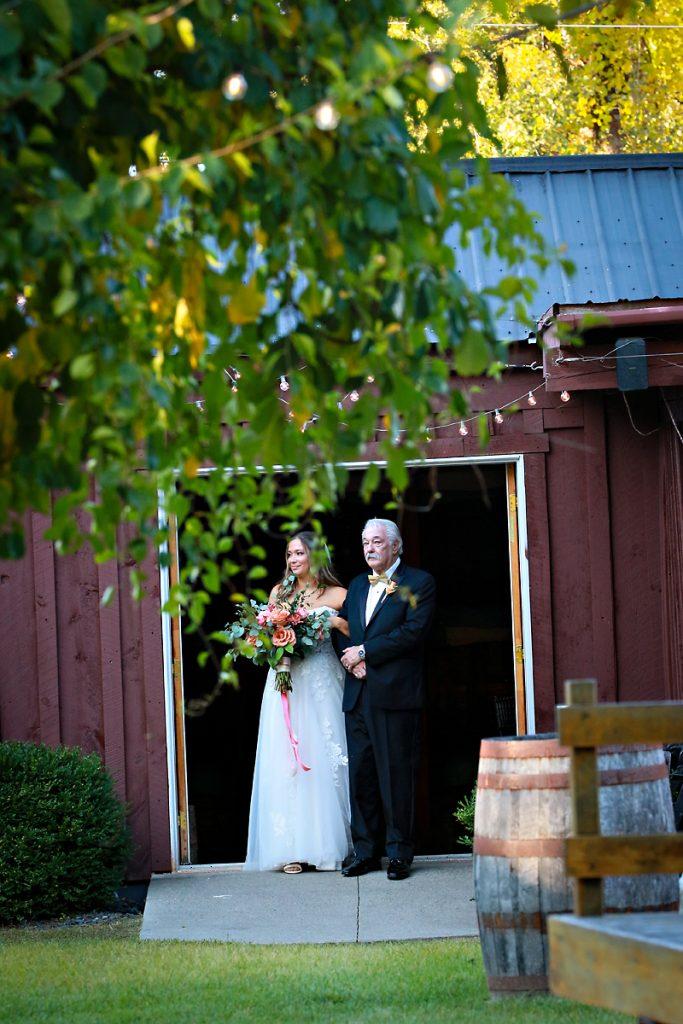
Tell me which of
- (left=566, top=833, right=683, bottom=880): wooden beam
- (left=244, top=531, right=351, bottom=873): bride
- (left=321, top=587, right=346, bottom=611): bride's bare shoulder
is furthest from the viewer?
(left=321, top=587, right=346, bottom=611): bride's bare shoulder

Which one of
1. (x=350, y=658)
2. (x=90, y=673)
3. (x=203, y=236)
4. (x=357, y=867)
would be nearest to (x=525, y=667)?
(x=350, y=658)

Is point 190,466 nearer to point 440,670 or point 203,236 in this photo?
point 203,236

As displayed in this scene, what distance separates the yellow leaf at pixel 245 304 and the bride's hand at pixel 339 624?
620cm

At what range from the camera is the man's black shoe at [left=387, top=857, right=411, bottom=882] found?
8.19 meters

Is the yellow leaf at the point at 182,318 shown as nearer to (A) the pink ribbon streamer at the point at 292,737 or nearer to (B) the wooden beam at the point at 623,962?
(B) the wooden beam at the point at 623,962

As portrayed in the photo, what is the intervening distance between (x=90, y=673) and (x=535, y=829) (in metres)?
4.07

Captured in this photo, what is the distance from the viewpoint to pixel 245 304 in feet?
8.87

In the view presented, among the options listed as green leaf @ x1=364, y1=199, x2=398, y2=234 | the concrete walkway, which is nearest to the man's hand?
the concrete walkway

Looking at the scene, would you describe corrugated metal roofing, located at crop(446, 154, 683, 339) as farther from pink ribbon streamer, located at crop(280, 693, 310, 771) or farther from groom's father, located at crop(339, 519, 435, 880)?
pink ribbon streamer, located at crop(280, 693, 310, 771)

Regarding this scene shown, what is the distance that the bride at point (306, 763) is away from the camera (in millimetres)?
8672

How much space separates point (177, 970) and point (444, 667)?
18.2 feet

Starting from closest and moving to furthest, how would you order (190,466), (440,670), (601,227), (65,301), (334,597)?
(65,301) < (190,466) < (334,597) < (601,227) < (440,670)

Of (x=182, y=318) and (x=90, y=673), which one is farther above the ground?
(x=182, y=318)

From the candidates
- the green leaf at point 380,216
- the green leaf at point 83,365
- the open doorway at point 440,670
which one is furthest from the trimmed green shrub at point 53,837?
the green leaf at point 380,216
